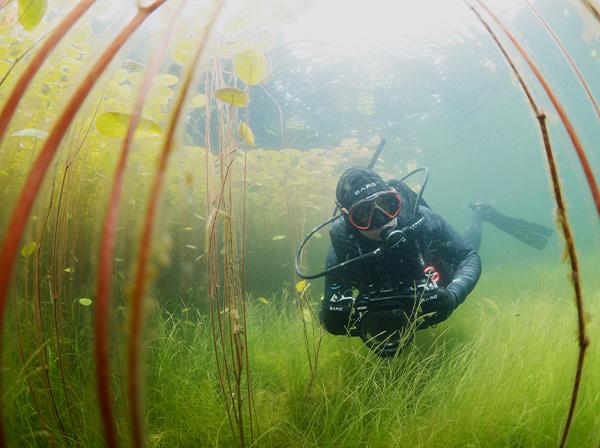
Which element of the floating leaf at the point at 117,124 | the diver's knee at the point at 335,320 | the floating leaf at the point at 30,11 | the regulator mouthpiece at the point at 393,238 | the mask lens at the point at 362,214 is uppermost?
the floating leaf at the point at 30,11

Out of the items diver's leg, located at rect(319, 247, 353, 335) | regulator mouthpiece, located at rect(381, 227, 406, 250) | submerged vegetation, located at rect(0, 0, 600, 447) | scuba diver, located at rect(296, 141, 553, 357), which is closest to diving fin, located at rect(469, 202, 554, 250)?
submerged vegetation, located at rect(0, 0, 600, 447)

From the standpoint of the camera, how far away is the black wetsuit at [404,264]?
8.73 feet

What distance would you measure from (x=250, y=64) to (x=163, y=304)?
366 cm

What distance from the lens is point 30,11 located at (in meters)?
0.60

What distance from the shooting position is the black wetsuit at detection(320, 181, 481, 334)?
2.66 meters

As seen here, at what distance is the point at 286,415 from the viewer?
1976 millimetres

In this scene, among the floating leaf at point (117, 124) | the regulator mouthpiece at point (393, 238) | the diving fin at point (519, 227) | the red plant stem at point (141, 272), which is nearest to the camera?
the red plant stem at point (141, 272)

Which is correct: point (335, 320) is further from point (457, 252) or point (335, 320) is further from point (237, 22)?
point (237, 22)

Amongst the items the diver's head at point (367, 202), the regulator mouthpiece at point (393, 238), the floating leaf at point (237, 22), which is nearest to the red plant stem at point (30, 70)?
the floating leaf at point (237, 22)

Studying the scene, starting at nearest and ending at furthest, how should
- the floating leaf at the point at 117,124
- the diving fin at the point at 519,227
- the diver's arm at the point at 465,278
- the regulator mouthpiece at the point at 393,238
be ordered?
1. the floating leaf at the point at 117,124
2. the diver's arm at the point at 465,278
3. the regulator mouthpiece at the point at 393,238
4. the diving fin at the point at 519,227

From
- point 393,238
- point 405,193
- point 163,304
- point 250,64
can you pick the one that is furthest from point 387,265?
point 163,304

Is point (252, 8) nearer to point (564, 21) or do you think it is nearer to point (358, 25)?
point (358, 25)

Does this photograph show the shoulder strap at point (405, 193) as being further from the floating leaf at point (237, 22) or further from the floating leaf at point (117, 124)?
the floating leaf at point (117, 124)

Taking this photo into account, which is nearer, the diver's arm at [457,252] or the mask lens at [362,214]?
the diver's arm at [457,252]
